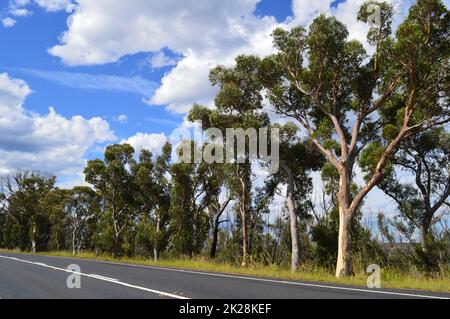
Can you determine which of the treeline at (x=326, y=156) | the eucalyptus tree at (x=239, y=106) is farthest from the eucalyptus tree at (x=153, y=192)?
the eucalyptus tree at (x=239, y=106)

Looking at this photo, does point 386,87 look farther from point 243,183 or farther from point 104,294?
point 104,294

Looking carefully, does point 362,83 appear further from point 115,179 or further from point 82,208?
point 82,208

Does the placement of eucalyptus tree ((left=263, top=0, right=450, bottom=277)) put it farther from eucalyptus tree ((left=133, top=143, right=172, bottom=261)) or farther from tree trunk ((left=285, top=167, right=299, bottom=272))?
eucalyptus tree ((left=133, top=143, right=172, bottom=261))

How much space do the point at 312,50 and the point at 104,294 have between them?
1465cm

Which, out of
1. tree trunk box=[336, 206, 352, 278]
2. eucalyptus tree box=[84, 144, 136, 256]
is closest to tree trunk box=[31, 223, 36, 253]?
eucalyptus tree box=[84, 144, 136, 256]

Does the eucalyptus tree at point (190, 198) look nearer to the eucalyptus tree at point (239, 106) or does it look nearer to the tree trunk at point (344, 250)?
the eucalyptus tree at point (239, 106)

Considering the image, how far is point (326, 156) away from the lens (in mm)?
20906

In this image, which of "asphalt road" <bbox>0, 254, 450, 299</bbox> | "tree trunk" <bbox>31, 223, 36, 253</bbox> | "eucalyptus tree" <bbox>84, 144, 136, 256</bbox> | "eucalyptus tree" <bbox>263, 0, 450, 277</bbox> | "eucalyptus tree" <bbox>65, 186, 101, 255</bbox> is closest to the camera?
"asphalt road" <bbox>0, 254, 450, 299</bbox>

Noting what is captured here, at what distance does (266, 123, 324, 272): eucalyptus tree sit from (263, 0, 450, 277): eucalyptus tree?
7.51ft

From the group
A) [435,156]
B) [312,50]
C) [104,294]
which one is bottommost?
[104,294]

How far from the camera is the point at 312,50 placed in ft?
69.2

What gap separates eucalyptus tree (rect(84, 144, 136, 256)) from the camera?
40938mm
